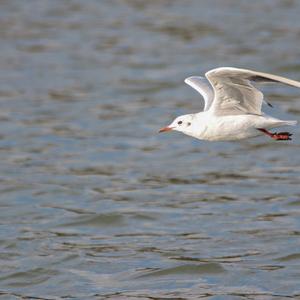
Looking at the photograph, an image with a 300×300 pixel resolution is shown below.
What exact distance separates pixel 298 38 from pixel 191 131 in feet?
41.6

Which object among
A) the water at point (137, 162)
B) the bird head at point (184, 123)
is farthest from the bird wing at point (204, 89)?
the water at point (137, 162)

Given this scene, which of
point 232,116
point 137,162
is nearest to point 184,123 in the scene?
point 232,116

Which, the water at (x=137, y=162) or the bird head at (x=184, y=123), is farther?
the water at (x=137, y=162)

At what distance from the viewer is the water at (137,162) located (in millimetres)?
13203

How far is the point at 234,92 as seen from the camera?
11.0 metres

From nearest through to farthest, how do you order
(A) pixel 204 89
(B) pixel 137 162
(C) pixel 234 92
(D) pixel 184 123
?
(C) pixel 234 92 < (D) pixel 184 123 < (A) pixel 204 89 < (B) pixel 137 162

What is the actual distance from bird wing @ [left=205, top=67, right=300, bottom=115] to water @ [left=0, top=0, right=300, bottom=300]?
2.19m

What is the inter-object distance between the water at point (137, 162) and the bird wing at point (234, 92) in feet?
7.19

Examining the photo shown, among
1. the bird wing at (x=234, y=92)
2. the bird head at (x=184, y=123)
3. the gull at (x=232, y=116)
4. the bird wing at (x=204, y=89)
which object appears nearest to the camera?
the bird wing at (x=234, y=92)

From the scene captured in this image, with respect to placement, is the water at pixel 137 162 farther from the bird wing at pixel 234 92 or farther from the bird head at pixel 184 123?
the bird wing at pixel 234 92

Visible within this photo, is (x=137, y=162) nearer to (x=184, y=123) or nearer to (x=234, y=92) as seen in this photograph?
(x=184, y=123)

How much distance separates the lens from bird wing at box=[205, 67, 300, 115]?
34.7 ft

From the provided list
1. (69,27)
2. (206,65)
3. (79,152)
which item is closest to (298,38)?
(206,65)

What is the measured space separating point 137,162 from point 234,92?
6.27 meters
